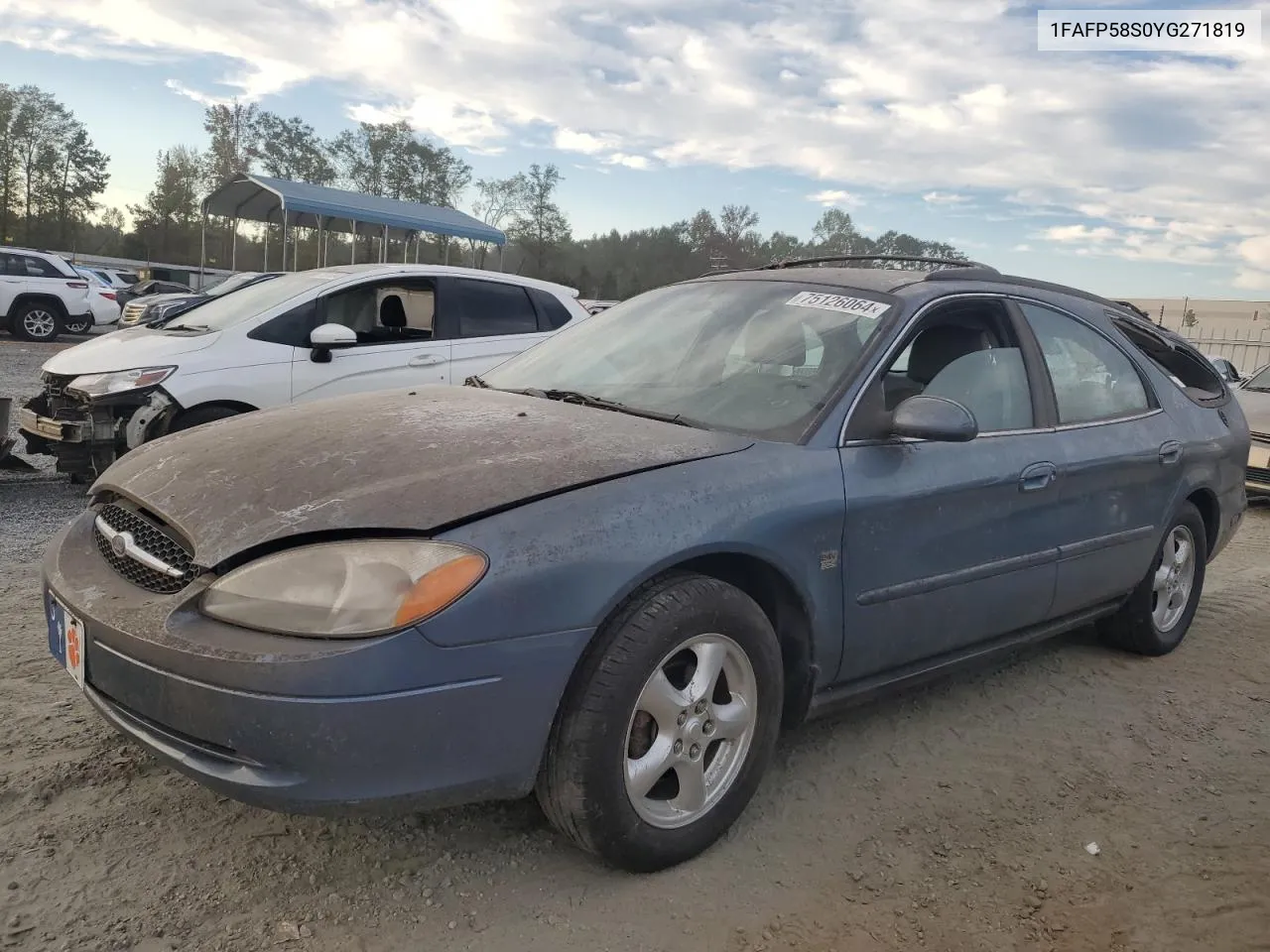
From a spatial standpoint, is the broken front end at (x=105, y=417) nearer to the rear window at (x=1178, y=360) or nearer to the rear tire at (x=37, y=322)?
the rear window at (x=1178, y=360)

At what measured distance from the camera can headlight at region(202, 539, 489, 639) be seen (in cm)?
197

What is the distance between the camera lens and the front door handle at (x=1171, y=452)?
4.01 metres

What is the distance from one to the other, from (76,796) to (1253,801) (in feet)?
11.5

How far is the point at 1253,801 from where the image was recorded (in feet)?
10.0

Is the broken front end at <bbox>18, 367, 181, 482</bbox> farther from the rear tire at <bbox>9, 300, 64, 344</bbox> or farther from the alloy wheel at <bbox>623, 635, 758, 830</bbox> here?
the rear tire at <bbox>9, 300, 64, 344</bbox>

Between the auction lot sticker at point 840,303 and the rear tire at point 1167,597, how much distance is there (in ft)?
6.33

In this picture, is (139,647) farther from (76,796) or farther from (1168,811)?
(1168,811)

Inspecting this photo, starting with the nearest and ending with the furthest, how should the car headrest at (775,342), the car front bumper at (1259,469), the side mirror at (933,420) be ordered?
the side mirror at (933,420)
the car headrest at (775,342)
the car front bumper at (1259,469)

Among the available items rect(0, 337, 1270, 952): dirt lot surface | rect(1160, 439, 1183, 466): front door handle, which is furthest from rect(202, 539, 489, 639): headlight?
rect(1160, 439, 1183, 466): front door handle

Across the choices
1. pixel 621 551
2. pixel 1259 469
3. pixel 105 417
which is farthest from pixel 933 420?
pixel 1259 469

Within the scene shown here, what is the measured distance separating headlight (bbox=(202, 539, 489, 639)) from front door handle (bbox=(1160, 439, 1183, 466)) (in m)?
3.23

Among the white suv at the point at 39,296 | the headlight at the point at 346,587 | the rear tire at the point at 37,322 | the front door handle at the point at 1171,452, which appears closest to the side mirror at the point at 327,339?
the headlight at the point at 346,587

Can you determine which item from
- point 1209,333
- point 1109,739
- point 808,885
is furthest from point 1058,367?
point 1209,333

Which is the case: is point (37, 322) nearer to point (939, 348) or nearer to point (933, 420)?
point (939, 348)
